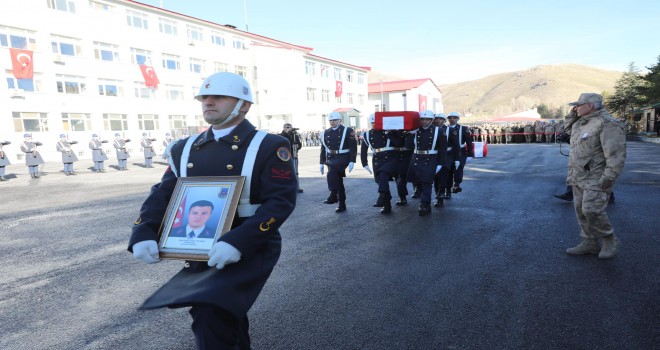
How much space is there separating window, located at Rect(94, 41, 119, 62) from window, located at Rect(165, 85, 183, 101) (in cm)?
507

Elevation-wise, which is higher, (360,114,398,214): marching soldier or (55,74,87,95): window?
(55,74,87,95): window

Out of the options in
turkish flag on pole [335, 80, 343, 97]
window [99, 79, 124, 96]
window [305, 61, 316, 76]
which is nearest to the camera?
window [99, 79, 124, 96]

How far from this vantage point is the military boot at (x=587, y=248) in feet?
16.2

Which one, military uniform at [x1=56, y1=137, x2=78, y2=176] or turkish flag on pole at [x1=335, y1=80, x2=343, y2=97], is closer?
military uniform at [x1=56, y1=137, x2=78, y2=176]

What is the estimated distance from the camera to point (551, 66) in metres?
178

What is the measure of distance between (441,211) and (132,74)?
108ft

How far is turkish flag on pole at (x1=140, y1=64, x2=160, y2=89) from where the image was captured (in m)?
32.9

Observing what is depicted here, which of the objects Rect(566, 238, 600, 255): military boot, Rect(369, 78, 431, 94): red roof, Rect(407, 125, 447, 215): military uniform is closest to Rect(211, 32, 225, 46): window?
Rect(369, 78, 431, 94): red roof

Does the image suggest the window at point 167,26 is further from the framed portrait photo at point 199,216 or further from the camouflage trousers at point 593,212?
the framed portrait photo at point 199,216

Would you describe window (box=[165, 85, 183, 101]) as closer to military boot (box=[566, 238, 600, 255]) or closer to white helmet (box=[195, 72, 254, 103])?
military boot (box=[566, 238, 600, 255])

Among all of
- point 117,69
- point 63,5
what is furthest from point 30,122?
point 63,5

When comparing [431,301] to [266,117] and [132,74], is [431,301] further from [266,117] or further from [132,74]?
[266,117]

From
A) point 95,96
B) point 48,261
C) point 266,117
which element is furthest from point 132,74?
point 48,261

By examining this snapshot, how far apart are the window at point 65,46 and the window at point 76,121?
15.1 feet
